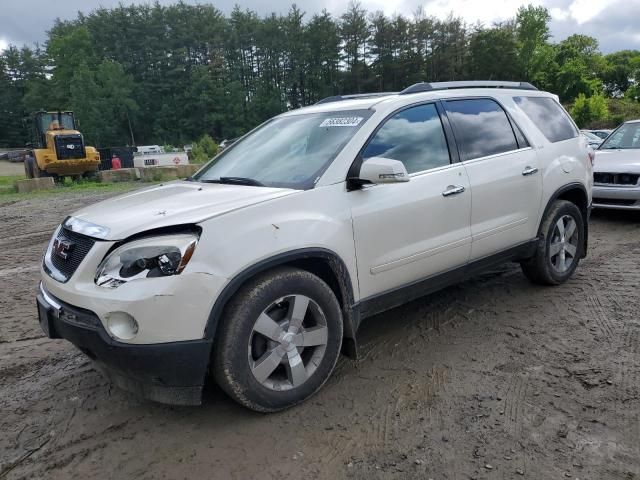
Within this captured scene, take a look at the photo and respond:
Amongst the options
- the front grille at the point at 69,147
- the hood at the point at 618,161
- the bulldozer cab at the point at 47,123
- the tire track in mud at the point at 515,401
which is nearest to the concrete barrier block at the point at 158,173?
the front grille at the point at 69,147

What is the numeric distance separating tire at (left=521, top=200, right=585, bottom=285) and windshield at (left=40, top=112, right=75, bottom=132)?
23.1 metres

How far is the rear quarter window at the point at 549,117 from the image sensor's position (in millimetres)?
4543

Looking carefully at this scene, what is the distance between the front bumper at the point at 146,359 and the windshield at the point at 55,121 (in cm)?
2308

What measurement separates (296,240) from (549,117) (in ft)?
10.6

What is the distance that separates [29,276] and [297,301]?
461 cm

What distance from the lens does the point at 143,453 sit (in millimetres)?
2602

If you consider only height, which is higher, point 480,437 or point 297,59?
point 297,59

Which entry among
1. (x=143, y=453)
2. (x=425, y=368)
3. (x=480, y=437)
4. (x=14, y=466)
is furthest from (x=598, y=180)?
(x=14, y=466)

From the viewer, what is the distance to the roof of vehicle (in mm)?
3631

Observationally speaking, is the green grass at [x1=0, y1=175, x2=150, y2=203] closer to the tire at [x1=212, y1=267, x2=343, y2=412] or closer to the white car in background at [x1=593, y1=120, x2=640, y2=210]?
the white car in background at [x1=593, y1=120, x2=640, y2=210]

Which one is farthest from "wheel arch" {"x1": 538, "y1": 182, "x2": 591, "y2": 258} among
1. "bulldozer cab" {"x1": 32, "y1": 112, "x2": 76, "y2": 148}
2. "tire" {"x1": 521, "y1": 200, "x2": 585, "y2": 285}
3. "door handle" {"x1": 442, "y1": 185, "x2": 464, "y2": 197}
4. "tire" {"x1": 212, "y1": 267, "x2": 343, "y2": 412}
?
"bulldozer cab" {"x1": 32, "y1": 112, "x2": 76, "y2": 148}

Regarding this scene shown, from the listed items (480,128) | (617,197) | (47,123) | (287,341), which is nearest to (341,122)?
(480,128)

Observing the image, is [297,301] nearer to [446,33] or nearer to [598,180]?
[598,180]

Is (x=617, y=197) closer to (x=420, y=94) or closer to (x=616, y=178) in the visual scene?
(x=616, y=178)
